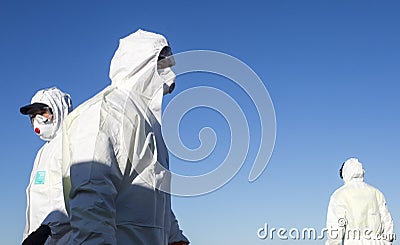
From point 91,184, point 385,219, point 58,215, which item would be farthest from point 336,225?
point 91,184

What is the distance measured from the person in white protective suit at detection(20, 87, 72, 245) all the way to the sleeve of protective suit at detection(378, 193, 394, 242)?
6.36m

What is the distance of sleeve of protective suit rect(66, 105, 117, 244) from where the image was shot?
9.59ft

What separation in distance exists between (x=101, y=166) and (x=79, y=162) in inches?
4.7

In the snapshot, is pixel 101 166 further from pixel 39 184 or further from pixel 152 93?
pixel 39 184

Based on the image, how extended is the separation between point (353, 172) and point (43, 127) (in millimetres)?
6574

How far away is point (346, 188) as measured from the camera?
10.9 m

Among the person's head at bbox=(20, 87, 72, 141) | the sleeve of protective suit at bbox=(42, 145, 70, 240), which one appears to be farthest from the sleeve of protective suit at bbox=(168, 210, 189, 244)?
the person's head at bbox=(20, 87, 72, 141)

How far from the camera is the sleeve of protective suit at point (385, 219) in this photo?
35.1 feet

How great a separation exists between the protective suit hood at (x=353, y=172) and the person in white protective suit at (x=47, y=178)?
6188 millimetres

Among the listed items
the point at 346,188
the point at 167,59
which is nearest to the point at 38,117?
the point at 167,59

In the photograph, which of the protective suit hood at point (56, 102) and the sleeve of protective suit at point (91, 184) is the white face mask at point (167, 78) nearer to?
the sleeve of protective suit at point (91, 184)

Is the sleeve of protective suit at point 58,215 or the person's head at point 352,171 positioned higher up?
the person's head at point 352,171

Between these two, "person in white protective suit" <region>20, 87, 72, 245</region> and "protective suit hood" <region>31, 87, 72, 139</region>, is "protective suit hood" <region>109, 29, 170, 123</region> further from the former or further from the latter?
"protective suit hood" <region>31, 87, 72, 139</region>

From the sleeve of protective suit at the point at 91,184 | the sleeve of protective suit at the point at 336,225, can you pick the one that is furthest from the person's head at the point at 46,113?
the sleeve of protective suit at the point at 336,225
